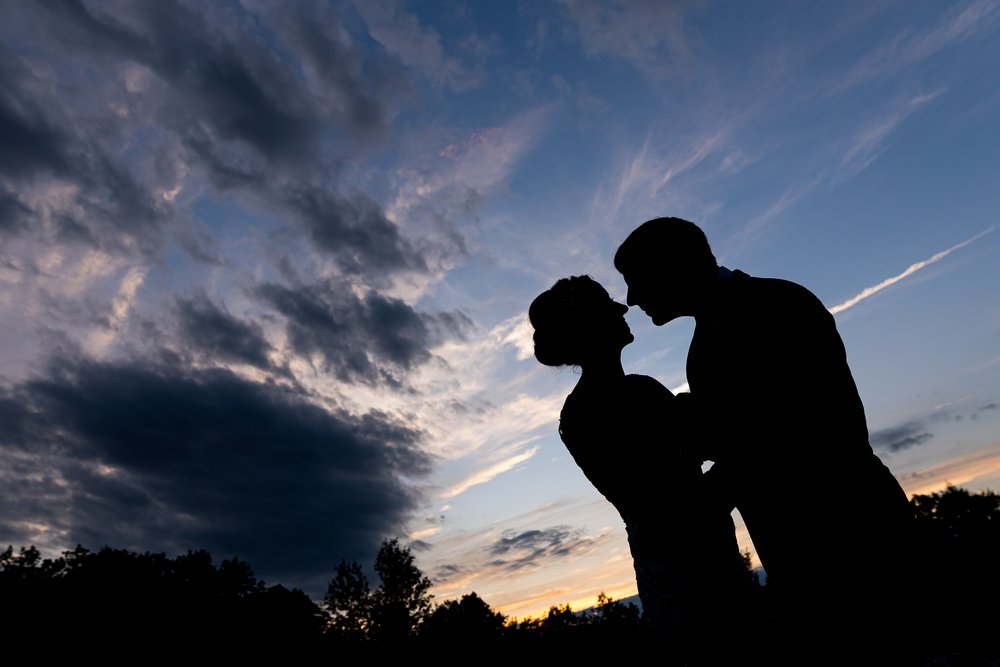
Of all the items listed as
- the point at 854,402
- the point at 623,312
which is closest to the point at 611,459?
the point at 623,312

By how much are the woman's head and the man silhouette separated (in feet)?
2.35

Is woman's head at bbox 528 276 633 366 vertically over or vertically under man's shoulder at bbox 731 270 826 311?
over

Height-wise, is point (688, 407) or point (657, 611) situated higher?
point (688, 407)

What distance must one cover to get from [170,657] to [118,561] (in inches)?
557

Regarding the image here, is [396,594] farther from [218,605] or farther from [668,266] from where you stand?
[668,266]

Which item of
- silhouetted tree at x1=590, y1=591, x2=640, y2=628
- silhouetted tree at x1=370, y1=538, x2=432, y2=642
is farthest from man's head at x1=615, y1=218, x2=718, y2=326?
silhouetted tree at x1=370, y1=538, x2=432, y2=642

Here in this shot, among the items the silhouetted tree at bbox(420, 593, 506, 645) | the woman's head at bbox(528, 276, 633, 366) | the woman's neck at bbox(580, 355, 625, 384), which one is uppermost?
the silhouetted tree at bbox(420, 593, 506, 645)

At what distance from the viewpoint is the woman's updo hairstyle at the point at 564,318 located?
301 centimetres

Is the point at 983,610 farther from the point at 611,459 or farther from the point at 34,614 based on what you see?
the point at 34,614

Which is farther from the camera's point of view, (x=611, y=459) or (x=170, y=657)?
(x=170, y=657)

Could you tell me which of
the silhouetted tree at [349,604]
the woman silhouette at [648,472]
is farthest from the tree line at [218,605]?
the woman silhouette at [648,472]

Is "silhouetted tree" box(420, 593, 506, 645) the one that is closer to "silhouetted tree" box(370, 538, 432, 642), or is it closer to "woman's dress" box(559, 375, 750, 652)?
"silhouetted tree" box(370, 538, 432, 642)

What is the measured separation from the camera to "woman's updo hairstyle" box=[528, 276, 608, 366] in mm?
3012

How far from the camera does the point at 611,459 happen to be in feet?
8.96
